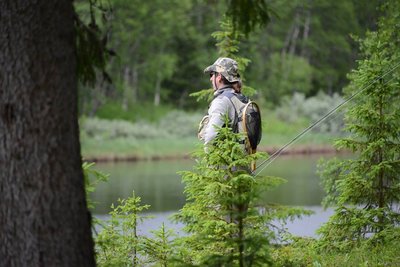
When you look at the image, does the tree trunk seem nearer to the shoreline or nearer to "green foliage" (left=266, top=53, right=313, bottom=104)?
the shoreline

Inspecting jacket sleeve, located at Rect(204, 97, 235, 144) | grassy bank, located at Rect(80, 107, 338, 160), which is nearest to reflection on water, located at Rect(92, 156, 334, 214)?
grassy bank, located at Rect(80, 107, 338, 160)

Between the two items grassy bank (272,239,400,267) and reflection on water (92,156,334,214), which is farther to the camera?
reflection on water (92,156,334,214)

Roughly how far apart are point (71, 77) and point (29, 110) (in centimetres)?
28

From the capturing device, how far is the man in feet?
21.4

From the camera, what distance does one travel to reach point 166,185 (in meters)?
23.1

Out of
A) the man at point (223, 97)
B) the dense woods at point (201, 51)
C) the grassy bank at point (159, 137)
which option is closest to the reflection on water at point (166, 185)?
the grassy bank at point (159, 137)

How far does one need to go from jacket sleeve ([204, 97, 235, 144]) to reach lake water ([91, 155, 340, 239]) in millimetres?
5767

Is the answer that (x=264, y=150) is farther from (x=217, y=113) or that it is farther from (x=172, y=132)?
(x=217, y=113)

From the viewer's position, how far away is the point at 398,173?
23.7 feet

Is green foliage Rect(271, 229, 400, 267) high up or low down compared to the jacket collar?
down

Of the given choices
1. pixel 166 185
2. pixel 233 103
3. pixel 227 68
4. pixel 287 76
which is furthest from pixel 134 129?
pixel 233 103

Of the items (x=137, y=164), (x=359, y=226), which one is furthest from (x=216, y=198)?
(x=137, y=164)

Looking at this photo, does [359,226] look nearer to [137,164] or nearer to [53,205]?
[53,205]

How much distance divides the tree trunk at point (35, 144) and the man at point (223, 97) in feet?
8.17
